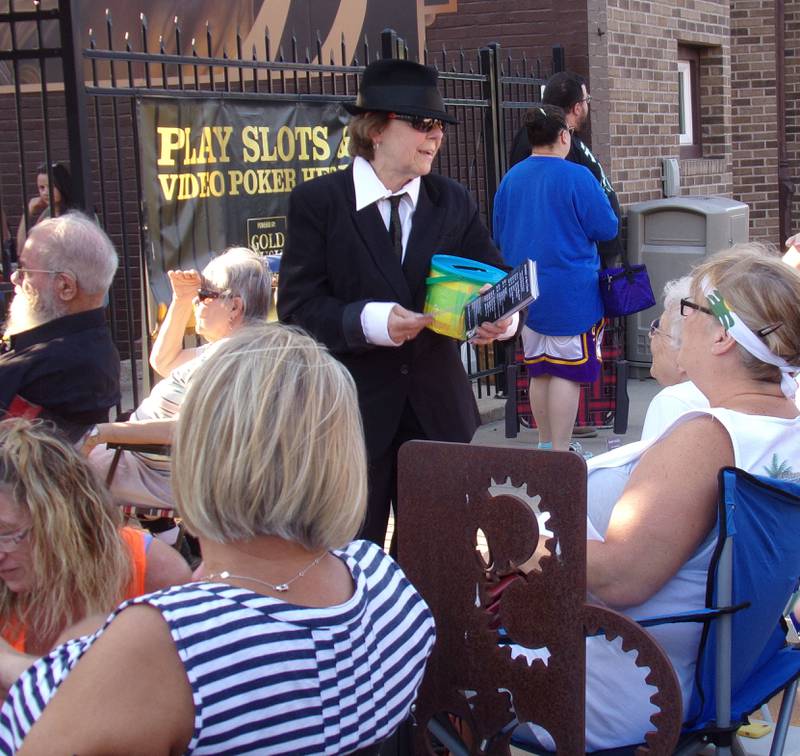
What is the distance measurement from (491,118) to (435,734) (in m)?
6.70

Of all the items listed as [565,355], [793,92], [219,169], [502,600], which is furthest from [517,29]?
[502,600]

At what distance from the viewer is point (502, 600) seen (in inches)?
92.4

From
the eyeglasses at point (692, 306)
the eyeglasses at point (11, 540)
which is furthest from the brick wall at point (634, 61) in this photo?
the eyeglasses at point (11, 540)

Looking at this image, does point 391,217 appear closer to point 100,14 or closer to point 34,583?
point 34,583

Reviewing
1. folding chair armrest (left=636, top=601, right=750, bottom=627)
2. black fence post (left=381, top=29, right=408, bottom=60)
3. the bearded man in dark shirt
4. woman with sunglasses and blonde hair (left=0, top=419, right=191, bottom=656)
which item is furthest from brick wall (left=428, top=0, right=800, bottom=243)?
woman with sunglasses and blonde hair (left=0, top=419, right=191, bottom=656)

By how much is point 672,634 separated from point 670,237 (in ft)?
24.7

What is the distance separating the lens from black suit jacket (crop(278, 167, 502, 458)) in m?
3.77

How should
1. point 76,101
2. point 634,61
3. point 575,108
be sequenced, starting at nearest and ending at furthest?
point 76,101, point 575,108, point 634,61

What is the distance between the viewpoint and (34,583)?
2.29 meters

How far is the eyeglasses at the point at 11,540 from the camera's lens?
227 centimetres

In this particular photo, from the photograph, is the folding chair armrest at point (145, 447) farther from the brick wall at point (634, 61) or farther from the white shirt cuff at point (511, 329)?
the brick wall at point (634, 61)

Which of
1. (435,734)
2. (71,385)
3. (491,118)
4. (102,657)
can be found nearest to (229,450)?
(102,657)

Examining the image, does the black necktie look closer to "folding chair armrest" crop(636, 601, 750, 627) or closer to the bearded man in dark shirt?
"folding chair armrest" crop(636, 601, 750, 627)

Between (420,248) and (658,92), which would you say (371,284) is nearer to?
(420,248)
